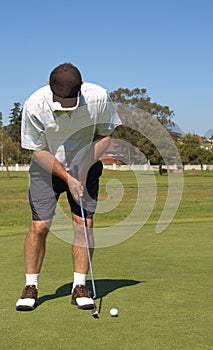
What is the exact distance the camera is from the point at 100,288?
205 inches

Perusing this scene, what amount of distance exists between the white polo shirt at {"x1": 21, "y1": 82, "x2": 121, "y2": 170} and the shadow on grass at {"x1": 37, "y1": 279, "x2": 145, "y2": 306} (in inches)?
41.3

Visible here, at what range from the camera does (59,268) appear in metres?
6.25

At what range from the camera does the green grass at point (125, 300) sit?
3.51 m

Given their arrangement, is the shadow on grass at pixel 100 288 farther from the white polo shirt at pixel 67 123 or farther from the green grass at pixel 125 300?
the white polo shirt at pixel 67 123

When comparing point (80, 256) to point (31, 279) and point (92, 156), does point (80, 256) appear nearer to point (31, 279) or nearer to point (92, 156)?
point (31, 279)

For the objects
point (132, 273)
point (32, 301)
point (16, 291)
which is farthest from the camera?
point (132, 273)

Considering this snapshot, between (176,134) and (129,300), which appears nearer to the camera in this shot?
(129,300)

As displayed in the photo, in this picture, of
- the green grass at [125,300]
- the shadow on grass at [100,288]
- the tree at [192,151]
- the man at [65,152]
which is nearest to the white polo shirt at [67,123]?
the man at [65,152]

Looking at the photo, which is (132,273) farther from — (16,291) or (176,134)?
(176,134)

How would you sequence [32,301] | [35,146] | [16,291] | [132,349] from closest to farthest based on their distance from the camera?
[132,349], [32,301], [35,146], [16,291]

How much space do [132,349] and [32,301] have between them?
132 cm

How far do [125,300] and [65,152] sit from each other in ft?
4.21

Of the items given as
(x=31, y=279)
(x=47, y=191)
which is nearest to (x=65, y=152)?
(x=47, y=191)

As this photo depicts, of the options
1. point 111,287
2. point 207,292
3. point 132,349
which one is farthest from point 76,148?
point 132,349
